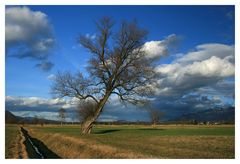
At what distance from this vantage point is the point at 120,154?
21.4 m

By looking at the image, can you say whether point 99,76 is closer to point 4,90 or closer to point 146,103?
point 146,103

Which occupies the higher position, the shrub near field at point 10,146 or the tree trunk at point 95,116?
the tree trunk at point 95,116

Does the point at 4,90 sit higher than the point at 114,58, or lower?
lower

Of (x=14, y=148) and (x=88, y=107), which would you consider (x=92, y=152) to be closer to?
(x=14, y=148)

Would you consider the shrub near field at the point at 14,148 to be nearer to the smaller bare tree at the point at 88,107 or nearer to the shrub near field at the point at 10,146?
the shrub near field at the point at 10,146

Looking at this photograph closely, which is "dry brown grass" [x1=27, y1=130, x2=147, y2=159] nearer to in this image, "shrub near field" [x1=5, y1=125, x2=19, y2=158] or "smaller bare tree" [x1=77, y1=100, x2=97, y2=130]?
"shrub near field" [x1=5, y1=125, x2=19, y2=158]

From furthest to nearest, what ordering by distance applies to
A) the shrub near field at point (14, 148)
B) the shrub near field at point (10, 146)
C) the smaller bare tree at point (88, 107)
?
1. the smaller bare tree at point (88, 107)
2. the shrub near field at point (10, 146)
3. the shrub near field at point (14, 148)

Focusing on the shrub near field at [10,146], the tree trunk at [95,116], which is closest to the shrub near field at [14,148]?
the shrub near field at [10,146]

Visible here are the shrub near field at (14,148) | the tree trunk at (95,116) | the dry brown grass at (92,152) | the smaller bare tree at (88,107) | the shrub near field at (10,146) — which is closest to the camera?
the dry brown grass at (92,152)

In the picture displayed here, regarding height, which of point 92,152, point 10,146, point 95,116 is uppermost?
point 95,116

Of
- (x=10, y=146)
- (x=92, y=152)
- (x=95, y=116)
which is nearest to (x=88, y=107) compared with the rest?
(x=95, y=116)

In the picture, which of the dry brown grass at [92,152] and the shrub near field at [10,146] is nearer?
the dry brown grass at [92,152]
